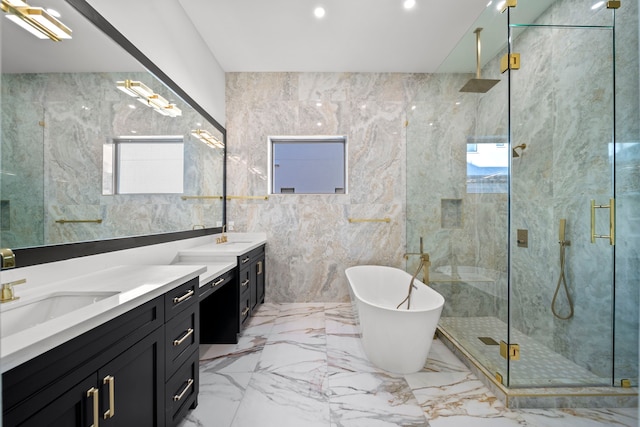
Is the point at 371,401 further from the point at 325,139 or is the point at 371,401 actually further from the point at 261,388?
the point at 325,139

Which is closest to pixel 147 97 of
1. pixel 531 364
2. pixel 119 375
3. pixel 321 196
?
pixel 119 375

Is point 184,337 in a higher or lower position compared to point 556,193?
lower

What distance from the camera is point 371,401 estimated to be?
1.80 metres

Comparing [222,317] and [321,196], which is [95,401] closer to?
[222,317]

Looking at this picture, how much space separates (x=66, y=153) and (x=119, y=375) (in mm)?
1085

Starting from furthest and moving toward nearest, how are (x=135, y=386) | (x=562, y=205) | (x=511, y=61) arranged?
(x=562, y=205) < (x=511, y=61) < (x=135, y=386)

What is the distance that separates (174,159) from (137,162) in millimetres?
479

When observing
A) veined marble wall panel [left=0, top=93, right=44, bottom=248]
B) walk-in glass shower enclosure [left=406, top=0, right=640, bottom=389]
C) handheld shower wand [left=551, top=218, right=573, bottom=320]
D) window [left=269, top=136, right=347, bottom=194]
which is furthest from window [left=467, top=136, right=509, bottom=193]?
veined marble wall panel [left=0, top=93, right=44, bottom=248]

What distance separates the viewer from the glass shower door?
1.85 m

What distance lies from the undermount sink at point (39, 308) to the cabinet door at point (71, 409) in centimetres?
41

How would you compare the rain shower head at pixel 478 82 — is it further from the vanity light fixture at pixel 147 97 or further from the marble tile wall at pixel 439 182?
the vanity light fixture at pixel 147 97

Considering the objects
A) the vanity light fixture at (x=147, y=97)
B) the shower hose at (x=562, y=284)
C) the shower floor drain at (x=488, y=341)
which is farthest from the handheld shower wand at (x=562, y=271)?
the vanity light fixture at (x=147, y=97)

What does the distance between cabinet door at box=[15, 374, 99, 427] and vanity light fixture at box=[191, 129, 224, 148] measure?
2272 mm

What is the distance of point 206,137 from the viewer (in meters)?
3.02
